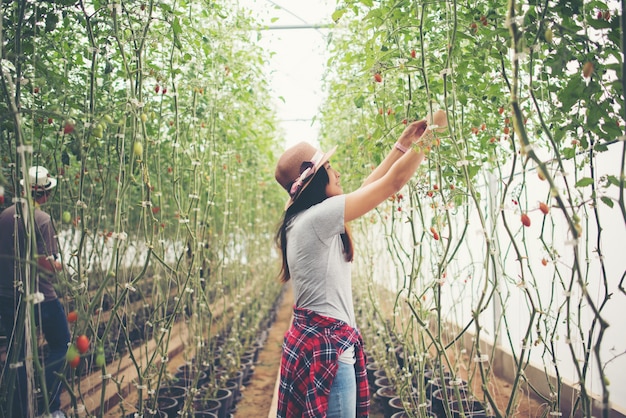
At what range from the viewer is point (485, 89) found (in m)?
1.65

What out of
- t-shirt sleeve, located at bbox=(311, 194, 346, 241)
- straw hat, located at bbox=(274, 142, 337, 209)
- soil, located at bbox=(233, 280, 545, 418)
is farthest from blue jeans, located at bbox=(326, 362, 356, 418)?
soil, located at bbox=(233, 280, 545, 418)

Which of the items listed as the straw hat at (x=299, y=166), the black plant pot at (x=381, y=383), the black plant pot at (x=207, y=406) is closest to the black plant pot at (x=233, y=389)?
the black plant pot at (x=207, y=406)

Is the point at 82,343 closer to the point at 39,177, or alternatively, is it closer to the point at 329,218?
the point at 329,218

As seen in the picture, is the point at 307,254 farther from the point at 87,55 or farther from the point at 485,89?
the point at 87,55

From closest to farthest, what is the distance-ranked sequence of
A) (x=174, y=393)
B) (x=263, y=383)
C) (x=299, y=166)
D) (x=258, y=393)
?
(x=299, y=166) < (x=174, y=393) < (x=258, y=393) < (x=263, y=383)

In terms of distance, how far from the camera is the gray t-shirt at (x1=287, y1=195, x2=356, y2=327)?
1393 mm

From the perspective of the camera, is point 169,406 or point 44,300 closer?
point 44,300

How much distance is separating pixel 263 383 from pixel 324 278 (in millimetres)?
2688

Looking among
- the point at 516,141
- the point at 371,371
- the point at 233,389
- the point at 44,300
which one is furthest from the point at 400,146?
the point at 371,371

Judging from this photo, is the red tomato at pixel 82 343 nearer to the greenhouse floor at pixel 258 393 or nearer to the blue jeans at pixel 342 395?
the blue jeans at pixel 342 395

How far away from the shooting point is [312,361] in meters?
1.38

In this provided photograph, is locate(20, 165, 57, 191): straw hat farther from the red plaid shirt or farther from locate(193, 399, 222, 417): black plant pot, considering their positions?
locate(193, 399, 222, 417): black plant pot

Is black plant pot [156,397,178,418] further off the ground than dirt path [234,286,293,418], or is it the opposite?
black plant pot [156,397,178,418]

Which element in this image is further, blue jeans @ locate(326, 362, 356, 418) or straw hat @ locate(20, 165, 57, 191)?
blue jeans @ locate(326, 362, 356, 418)
